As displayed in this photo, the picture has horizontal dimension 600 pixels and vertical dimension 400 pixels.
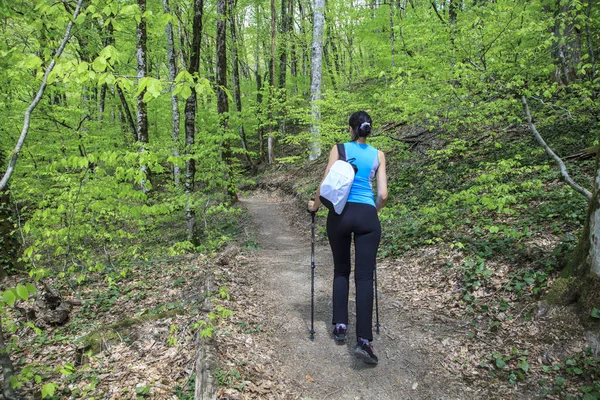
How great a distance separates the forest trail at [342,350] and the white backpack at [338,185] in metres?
1.73

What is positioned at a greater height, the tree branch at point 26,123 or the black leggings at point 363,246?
the tree branch at point 26,123

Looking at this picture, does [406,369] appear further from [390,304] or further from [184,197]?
[184,197]

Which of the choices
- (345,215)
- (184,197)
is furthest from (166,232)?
(345,215)

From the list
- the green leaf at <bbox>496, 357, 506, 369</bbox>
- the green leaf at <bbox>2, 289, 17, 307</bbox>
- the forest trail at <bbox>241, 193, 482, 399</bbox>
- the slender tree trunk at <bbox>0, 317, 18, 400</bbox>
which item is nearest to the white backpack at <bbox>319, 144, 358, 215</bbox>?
the forest trail at <bbox>241, 193, 482, 399</bbox>

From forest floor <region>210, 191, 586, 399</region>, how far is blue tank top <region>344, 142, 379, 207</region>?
6.00 feet

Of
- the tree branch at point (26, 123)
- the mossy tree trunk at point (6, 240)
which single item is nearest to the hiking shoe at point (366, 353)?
the tree branch at point (26, 123)

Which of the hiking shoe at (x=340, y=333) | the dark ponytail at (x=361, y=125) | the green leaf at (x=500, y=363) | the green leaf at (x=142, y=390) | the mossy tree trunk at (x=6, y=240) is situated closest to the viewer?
the green leaf at (x=142, y=390)

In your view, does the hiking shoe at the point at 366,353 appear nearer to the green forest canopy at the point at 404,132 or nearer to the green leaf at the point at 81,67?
the green forest canopy at the point at 404,132

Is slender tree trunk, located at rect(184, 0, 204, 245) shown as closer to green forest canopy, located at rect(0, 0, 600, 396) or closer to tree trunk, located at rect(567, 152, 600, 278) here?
green forest canopy, located at rect(0, 0, 600, 396)

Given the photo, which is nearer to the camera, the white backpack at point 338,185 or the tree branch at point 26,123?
the tree branch at point 26,123

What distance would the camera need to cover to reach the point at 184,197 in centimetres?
792

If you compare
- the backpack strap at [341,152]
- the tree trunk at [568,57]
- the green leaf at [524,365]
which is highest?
the tree trunk at [568,57]

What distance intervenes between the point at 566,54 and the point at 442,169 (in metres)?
4.24

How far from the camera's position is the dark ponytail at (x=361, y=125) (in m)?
3.61
